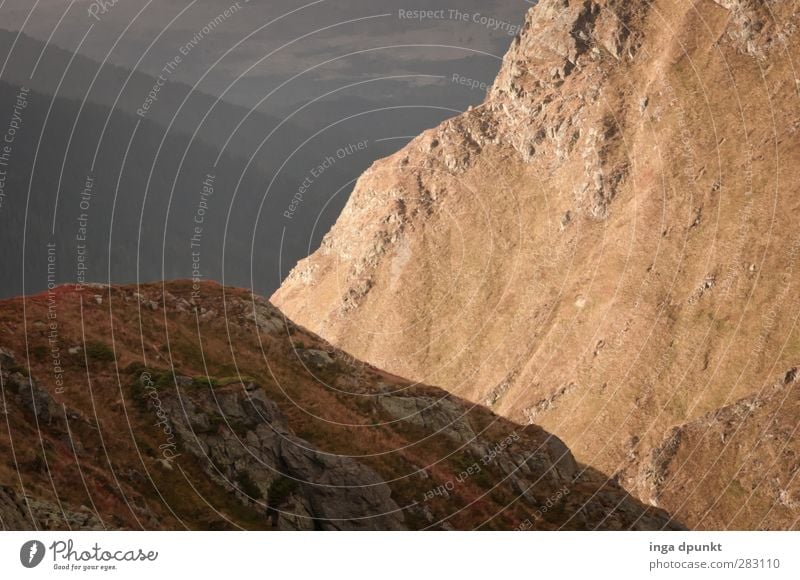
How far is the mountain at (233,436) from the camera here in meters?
37.0

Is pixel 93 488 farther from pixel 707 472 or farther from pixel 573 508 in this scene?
pixel 707 472

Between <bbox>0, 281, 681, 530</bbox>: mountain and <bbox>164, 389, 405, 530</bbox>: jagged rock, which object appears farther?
<bbox>164, 389, 405, 530</bbox>: jagged rock

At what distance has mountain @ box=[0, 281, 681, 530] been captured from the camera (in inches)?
1457

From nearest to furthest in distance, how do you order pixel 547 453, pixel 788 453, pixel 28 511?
pixel 28 511
pixel 547 453
pixel 788 453

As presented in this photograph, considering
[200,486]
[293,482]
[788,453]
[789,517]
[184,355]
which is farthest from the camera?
[788,453]

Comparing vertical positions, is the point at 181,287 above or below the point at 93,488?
above

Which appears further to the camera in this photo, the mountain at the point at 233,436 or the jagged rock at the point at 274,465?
the jagged rock at the point at 274,465

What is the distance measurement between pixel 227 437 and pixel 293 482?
14.4 ft

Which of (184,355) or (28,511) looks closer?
(28,511)

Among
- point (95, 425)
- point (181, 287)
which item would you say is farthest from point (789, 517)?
point (95, 425)

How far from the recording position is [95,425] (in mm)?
40906

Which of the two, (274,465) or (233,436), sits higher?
(233,436)

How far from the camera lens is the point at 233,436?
4359 centimetres

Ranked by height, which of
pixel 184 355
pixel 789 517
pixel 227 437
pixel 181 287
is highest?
pixel 181 287
